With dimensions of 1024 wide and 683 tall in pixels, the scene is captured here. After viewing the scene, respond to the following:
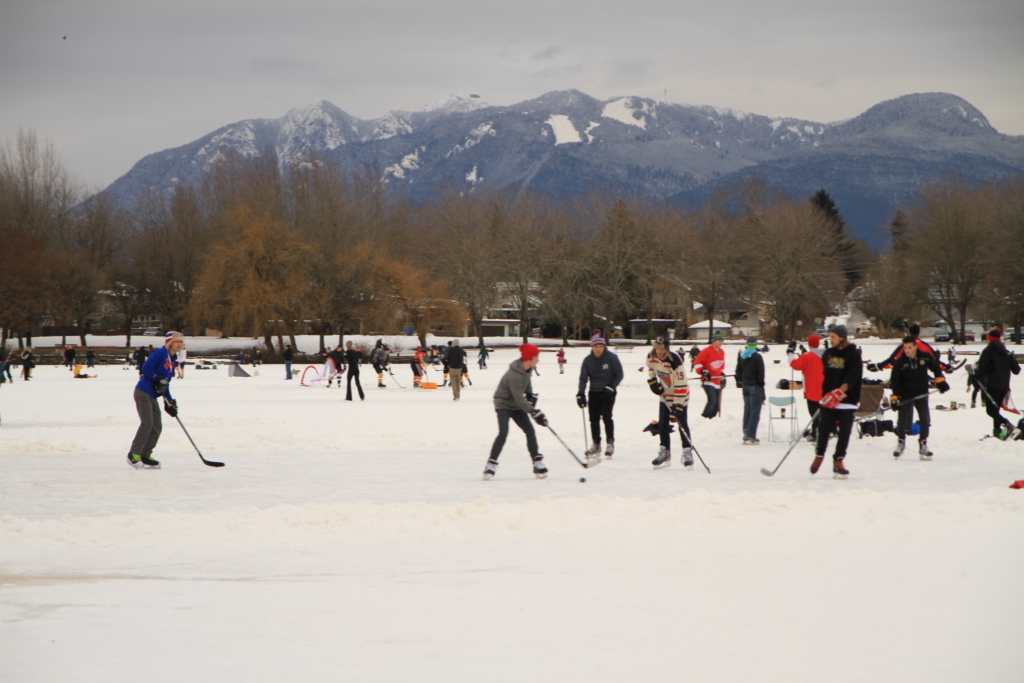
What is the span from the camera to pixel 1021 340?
53.2 m

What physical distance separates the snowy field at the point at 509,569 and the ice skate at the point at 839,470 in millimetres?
185

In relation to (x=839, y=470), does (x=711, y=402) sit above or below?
above

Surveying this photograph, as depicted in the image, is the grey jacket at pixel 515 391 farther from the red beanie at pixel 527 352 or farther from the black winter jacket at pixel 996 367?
the black winter jacket at pixel 996 367

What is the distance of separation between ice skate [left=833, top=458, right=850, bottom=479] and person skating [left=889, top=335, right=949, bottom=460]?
6.37 ft

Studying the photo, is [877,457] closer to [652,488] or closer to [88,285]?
[652,488]

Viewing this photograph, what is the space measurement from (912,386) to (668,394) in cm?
303

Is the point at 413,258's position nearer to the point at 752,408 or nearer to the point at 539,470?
the point at 752,408

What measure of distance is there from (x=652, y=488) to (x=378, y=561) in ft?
11.7

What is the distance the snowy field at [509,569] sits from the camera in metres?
4.08

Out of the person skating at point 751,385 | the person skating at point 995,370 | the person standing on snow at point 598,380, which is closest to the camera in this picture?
the person standing on snow at point 598,380

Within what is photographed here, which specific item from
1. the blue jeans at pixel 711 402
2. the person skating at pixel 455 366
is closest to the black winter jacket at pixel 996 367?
the blue jeans at pixel 711 402

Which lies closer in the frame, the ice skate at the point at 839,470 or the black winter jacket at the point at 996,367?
the ice skate at the point at 839,470

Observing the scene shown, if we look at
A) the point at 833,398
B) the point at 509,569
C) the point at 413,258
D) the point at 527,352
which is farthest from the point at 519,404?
the point at 413,258

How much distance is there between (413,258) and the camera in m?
65.1
